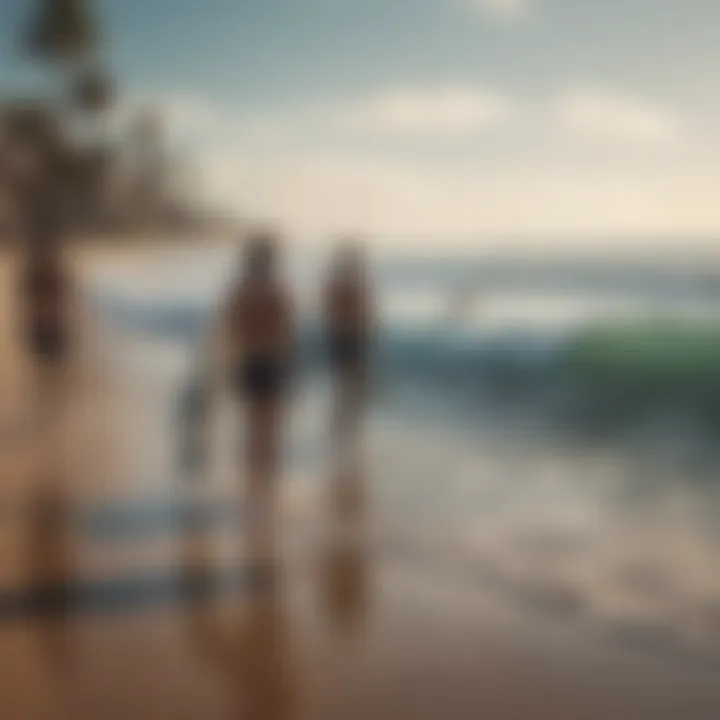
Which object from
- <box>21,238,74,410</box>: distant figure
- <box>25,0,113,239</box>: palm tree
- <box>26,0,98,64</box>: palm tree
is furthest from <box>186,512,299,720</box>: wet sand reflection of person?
<box>26,0,98,64</box>: palm tree

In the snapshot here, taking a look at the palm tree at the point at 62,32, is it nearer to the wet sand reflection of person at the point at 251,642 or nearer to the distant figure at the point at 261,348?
the distant figure at the point at 261,348

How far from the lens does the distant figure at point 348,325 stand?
967mm

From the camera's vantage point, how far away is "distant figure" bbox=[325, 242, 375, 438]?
967 millimetres

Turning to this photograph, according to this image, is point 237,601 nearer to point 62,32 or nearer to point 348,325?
point 348,325

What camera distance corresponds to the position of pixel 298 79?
0.95 m

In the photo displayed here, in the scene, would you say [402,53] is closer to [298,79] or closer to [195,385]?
[298,79]

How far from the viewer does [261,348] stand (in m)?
0.98

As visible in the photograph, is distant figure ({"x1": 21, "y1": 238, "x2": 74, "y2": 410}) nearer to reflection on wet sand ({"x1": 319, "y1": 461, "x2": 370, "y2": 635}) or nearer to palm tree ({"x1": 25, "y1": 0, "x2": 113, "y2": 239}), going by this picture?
palm tree ({"x1": 25, "y1": 0, "x2": 113, "y2": 239})

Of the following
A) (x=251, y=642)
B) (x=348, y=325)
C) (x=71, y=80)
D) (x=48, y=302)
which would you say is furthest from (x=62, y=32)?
(x=251, y=642)

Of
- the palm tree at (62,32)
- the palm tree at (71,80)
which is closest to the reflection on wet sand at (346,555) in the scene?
the palm tree at (71,80)

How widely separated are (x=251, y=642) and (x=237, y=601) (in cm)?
5

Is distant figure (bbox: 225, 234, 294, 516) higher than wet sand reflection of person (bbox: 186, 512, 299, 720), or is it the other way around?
distant figure (bbox: 225, 234, 294, 516)

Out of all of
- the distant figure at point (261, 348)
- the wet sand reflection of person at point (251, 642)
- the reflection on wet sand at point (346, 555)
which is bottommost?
the wet sand reflection of person at point (251, 642)

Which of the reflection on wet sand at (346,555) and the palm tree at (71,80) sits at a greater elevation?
the palm tree at (71,80)
